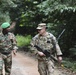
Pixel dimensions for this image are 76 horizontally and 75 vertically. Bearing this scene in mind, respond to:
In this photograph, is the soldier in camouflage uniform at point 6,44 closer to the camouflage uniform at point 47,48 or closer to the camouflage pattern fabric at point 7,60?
the camouflage pattern fabric at point 7,60

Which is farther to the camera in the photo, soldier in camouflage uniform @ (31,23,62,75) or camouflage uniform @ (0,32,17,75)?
camouflage uniform @ (0,32,17,75)

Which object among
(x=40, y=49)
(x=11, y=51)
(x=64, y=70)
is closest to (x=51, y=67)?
(x=40, y=49)

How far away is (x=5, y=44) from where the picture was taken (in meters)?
7.92

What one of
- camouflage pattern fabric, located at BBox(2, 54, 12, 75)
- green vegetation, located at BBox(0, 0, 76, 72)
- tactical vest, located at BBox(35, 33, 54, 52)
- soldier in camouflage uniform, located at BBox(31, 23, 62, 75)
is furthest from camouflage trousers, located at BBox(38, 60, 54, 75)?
green vegetation, located at BBox(0, 0, 76, 72)

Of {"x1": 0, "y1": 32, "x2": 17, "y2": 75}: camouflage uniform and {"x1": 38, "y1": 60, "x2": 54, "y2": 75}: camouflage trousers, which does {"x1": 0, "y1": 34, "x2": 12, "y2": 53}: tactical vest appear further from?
{"x1": 38, "y1": 60, "x2": 54, "y2": 75}: camouflage trousers

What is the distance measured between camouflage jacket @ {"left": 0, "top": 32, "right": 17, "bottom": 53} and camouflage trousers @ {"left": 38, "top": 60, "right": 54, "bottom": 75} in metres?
1.18

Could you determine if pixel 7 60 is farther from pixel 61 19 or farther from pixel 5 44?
pixel 61 19

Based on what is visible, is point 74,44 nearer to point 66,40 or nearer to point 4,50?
point 66,40

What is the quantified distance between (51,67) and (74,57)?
21.8 feet

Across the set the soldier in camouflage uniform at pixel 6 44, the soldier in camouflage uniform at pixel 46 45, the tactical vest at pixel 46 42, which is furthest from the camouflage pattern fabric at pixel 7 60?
the tactical vest at pixel 46 42

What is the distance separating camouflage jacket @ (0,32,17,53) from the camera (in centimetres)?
788

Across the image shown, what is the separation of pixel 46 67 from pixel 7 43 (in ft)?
4.73

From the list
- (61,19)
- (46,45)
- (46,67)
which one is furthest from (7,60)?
(61,19)

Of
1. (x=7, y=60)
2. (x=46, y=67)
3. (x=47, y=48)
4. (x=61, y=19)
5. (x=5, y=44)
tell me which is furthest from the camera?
(x=61, y=19)
